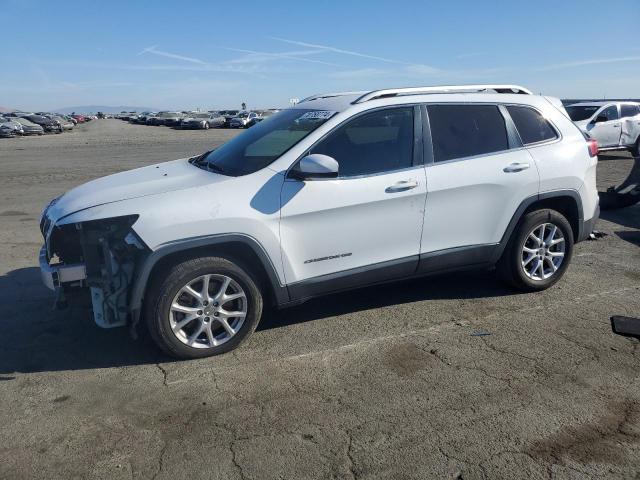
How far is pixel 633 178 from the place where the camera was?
8.92 meters

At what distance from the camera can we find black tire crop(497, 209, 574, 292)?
198 inches

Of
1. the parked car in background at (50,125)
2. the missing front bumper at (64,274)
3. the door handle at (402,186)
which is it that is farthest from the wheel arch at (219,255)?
the parked car in background at (50,125)

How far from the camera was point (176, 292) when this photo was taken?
3.87 meters

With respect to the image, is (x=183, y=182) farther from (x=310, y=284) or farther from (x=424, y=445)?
(x=424, y=445)

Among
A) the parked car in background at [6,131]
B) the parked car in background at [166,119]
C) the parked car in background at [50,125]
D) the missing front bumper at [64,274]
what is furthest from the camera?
the parked car in background at [166,119]

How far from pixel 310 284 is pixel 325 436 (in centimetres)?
140

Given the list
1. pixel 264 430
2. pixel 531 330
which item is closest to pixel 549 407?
pixel 531 330

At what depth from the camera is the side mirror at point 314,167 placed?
4009mm

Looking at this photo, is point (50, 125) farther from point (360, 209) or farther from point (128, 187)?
point (360, 209)

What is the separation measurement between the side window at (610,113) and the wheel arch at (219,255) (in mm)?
15618

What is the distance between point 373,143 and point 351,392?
198 centimetres

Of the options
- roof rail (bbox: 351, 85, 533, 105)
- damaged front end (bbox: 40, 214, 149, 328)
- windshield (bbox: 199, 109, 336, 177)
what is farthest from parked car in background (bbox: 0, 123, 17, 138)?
roof rail (bbox: 351, 85, 533, 105)

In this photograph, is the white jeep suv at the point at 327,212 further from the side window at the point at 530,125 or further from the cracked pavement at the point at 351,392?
the cracked pavement at the point at 351,392

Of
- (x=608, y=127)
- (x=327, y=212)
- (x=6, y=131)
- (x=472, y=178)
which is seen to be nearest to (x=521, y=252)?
(x=472, y=178)
